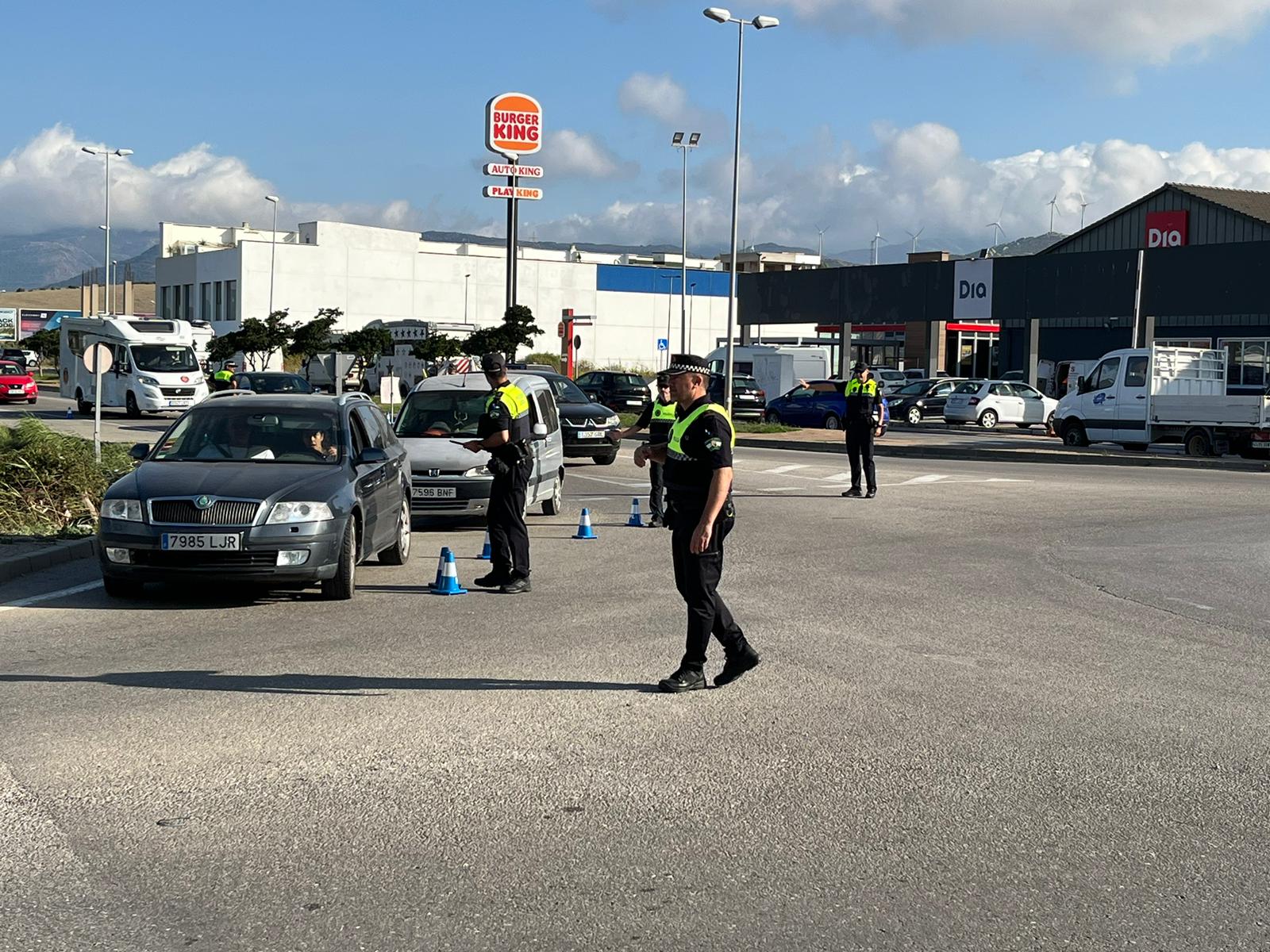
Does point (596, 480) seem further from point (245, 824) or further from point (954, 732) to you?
point (245, 824)

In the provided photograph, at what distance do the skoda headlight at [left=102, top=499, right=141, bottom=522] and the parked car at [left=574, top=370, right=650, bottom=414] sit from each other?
117ft

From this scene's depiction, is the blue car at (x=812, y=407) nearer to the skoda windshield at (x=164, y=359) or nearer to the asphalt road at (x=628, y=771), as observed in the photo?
the skoda windshield at (x=164, y=359)

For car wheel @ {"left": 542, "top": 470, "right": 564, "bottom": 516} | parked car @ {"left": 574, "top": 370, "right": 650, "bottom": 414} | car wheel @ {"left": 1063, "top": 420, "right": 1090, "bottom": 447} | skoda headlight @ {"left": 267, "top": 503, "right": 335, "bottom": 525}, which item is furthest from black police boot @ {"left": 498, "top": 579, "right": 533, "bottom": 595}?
parked car @ {"left": 574, "top": 370, "right": 650, "bottom": 414}

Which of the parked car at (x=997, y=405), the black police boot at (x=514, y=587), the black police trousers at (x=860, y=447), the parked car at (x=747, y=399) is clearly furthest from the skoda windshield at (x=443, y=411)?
the parked car at (x=747, y=399)

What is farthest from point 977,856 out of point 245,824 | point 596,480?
point 596,480

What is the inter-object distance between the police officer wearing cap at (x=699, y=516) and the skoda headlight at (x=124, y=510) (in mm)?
4355

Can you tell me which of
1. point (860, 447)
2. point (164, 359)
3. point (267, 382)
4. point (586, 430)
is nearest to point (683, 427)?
point (860, 447)

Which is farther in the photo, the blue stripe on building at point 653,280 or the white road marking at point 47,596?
the blue stripe on building at point 653,280

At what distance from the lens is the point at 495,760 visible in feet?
21.0

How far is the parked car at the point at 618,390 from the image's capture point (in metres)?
46.8

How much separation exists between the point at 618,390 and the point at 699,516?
39.3 m

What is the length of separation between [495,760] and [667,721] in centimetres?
109

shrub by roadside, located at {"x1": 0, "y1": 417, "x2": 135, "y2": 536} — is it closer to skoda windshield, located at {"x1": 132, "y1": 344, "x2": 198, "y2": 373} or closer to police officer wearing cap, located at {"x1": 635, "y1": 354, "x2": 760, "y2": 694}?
police officer wearing cap, located at {"x1": 635, "y1": 354, "x2": 760, "y2": 694}

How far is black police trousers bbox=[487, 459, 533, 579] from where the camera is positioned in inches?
447
